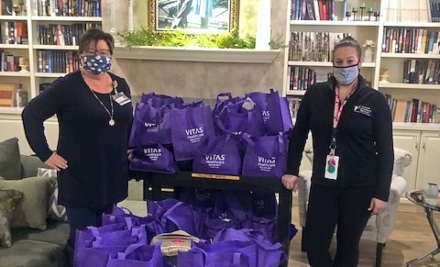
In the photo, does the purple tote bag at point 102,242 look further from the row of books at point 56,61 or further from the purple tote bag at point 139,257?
the row of books at point 56,61

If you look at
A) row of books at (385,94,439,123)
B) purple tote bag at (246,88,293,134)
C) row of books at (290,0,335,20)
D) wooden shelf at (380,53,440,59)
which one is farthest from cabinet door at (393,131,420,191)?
purple tote bag at (246,88,293,134)

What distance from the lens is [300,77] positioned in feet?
14.9

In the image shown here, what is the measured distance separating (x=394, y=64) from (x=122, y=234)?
11.8 feet

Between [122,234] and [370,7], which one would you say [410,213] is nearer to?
[370,7]

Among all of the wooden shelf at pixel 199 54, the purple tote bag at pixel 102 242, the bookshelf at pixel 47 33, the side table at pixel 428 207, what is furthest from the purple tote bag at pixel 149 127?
the bookshelf at pixel 47 33

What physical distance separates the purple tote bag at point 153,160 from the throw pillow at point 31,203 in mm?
614

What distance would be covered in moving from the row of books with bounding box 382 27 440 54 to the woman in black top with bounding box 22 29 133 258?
9.93 ft

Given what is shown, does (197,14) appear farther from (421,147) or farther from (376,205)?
(376,205)

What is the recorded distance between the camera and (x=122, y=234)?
5.97 feet

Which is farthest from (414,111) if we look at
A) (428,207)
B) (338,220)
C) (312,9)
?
(338,220)

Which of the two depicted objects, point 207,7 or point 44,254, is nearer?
point 44,254

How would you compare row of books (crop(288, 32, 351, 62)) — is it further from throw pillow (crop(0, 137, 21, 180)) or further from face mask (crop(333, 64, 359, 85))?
throw pillow (crop(0, 137, 21, 180))

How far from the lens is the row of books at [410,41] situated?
434 centimetres

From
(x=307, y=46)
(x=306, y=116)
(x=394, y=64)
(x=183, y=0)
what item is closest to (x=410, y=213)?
(x=394, y=64)
